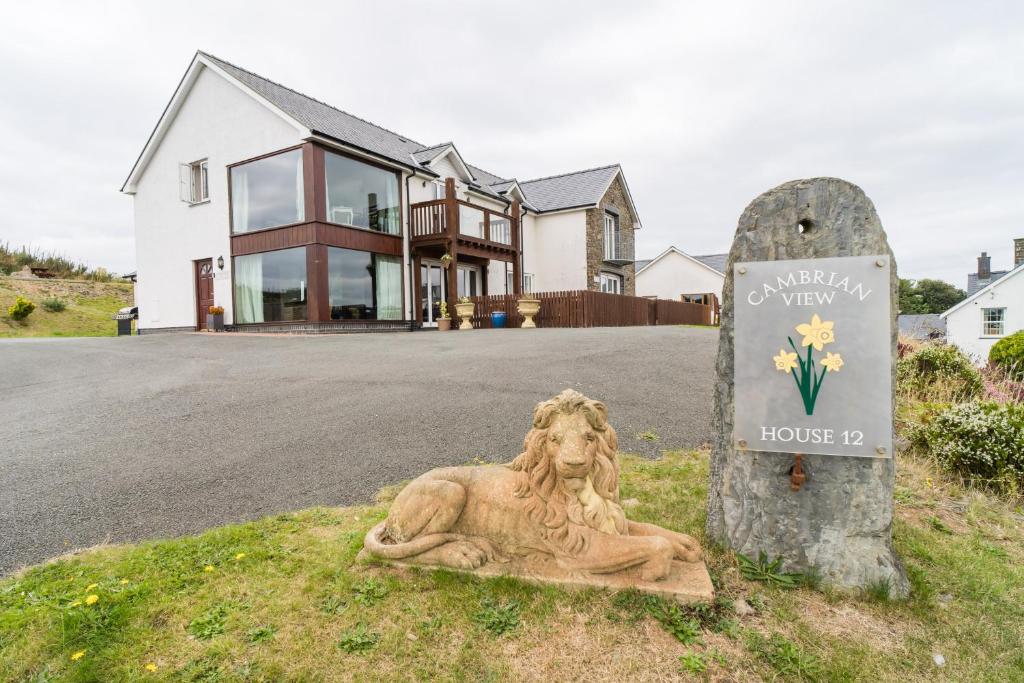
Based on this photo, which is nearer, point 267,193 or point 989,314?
point 267,193

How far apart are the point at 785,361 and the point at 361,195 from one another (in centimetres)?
1640

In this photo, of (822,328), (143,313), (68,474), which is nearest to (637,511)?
(822,328)

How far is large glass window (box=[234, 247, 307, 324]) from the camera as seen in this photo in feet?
50.1

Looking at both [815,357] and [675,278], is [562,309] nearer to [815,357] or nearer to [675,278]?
[815,357]

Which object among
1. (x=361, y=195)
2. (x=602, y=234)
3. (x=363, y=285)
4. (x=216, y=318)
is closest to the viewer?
(x=216, y=318)

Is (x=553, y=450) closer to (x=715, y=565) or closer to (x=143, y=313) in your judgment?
(x=715, y=565)

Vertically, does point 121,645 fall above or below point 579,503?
below

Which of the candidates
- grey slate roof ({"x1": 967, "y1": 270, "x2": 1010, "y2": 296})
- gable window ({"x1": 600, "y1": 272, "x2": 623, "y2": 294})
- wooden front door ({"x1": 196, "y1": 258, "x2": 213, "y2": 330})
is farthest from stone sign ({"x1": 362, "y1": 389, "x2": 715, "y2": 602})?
grey slate roof ({"x1": 967, "y1": 270, "x2": 1010, "y2": 296})

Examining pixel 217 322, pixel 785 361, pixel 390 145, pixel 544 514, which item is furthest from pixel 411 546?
pixel 390 145

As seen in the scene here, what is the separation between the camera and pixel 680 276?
36.2 m

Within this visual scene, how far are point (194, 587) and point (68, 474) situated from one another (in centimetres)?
276

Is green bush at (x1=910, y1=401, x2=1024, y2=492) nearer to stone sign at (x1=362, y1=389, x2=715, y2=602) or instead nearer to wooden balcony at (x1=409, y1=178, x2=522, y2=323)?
stone sign at (x1=362, y1=389, x2=715, y2=602)

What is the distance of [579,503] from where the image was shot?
2479 mm

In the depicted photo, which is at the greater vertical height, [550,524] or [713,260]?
[713,260]
